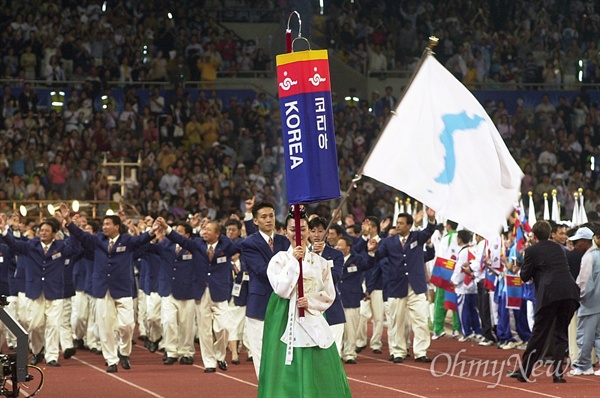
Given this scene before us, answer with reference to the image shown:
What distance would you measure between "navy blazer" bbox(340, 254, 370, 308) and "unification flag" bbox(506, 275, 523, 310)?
7.39 feet

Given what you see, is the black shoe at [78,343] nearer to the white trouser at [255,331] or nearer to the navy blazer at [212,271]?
the navy blazer at [212,271]

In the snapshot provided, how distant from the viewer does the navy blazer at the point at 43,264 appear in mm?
16172

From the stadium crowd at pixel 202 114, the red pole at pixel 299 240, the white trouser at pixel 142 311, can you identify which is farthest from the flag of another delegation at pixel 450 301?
the red pole at pixel 299 240

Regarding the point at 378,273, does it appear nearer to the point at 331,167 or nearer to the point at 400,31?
the point at 331,167

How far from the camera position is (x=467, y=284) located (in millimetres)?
19562

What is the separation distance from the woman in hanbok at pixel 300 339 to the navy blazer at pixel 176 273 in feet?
21.4

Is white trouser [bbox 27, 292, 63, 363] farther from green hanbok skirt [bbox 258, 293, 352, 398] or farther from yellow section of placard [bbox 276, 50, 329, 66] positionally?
yellow section of placard [bbox 276, 50, 329, 66]

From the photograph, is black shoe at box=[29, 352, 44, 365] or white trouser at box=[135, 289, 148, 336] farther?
A: white trouser at box=[135, 289, 148, 336]

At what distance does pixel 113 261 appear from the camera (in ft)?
51.7

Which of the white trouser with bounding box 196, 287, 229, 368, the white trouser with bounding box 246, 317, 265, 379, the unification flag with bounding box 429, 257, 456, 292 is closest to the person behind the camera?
the white trouser with bounding box 246, 317, 265, 379

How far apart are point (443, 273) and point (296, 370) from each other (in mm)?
11381

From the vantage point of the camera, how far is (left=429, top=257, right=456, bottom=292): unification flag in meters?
20.4

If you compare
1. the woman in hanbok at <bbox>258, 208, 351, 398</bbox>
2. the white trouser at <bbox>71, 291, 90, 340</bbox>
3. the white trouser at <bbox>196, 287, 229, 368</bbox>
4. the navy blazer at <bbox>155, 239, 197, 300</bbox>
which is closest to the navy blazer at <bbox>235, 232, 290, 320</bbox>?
Result: the woman in hanbok at <bbox>258, 208, 351, 398</bbox>

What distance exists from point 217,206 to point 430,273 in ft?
19.6
